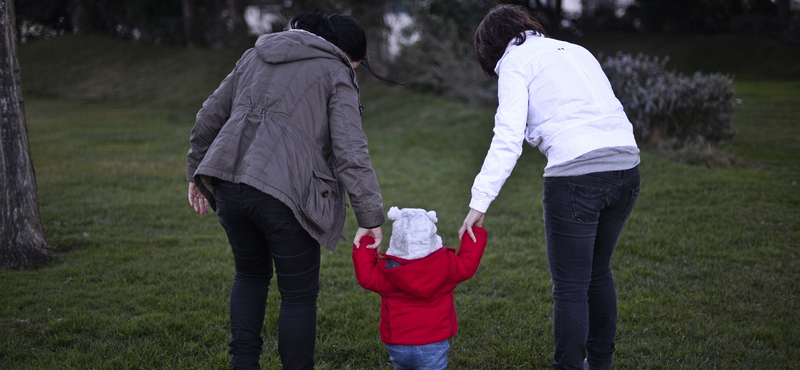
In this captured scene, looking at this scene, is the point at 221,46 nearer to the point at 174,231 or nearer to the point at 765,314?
the point at 174,231

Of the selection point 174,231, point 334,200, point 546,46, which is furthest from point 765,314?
point 174,231

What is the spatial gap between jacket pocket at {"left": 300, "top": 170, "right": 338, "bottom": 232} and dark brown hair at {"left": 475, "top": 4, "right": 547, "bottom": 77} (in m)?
0.89

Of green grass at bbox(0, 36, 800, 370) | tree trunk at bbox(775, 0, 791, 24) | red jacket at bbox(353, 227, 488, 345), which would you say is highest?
tree trunk at bbox(775, 0, 791, 24)

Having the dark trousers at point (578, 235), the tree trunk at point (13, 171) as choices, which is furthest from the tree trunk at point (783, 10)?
the tree trunk at point (13, 171)

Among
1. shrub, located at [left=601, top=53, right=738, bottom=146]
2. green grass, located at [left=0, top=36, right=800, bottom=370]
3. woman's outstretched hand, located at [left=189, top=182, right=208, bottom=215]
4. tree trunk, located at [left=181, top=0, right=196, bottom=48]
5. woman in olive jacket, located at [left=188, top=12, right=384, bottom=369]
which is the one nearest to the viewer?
woman in olive jacket, located at [left=188, top=12, right=384, bottom=369]

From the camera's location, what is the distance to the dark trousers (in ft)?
8.44

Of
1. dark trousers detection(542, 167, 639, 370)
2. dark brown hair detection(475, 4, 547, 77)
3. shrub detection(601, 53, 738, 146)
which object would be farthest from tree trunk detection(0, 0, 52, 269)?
shrub detection(601, 53, 738, 146)

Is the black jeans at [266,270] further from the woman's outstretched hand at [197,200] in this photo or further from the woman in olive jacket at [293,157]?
the woman's outstretched hand at [197,200]

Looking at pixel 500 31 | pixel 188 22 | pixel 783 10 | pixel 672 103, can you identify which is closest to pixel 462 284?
pixel 500 31

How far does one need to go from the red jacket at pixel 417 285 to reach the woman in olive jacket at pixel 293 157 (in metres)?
0.12

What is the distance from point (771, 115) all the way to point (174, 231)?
497 inches

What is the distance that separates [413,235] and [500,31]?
964 mm

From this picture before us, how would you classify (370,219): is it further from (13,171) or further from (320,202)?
(13,171)

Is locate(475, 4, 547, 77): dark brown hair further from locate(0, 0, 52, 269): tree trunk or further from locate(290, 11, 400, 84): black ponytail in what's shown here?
locate(0, 0, 52, 269): tree trunk
